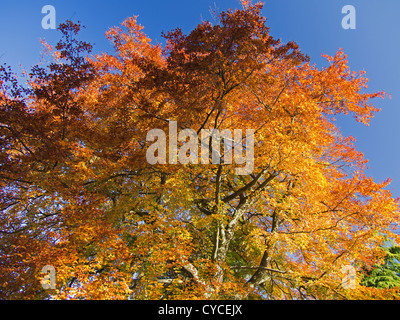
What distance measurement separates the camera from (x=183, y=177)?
9719 mm

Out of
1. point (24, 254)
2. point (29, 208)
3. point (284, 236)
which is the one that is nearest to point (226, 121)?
point (284, 236)

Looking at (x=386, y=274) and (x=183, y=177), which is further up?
(x=183, y=177)

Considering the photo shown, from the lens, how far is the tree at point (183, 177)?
23.4ft

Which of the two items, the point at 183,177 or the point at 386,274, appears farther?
the point at 386,274

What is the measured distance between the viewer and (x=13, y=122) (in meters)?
7.29

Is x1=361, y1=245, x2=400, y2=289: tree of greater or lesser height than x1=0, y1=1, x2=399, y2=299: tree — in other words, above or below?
below

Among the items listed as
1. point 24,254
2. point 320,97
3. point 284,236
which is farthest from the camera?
point 320,97

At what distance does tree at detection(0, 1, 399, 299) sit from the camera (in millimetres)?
7141

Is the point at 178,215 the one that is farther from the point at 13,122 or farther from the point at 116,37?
the point at 116,37

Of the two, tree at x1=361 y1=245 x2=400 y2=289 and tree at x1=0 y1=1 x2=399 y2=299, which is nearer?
tree at x1=0 y1=1 x2=399 y2=299

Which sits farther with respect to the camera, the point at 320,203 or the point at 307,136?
the point at 320,203

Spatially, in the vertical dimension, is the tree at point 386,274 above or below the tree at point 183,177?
below
